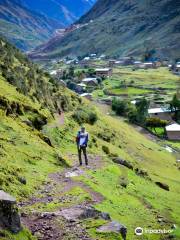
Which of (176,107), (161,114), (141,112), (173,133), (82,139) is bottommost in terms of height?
(173,133)

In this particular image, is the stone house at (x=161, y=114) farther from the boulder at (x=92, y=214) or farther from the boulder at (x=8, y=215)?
the boulder at (x=8, y=215)

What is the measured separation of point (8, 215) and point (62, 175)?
1041 centimetres

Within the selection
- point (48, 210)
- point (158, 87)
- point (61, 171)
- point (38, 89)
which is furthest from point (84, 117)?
point (158, 87)

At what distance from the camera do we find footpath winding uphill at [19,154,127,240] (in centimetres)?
1827

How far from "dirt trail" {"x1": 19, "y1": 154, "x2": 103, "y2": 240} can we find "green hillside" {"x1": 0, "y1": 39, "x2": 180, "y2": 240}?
0.04m

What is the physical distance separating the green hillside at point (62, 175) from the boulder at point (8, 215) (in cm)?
34

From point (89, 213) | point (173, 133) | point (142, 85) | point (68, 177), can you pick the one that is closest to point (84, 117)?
point (68, 177)

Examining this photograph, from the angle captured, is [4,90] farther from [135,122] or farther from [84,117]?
[135,122]

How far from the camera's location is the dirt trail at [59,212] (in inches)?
715

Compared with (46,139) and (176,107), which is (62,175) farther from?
(176,107)

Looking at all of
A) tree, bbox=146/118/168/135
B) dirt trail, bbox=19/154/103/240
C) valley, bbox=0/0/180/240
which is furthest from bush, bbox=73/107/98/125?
tree, bbox=146/118/168/135

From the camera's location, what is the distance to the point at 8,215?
16656 mm

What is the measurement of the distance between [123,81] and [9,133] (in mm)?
138767

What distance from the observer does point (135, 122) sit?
9194cm
